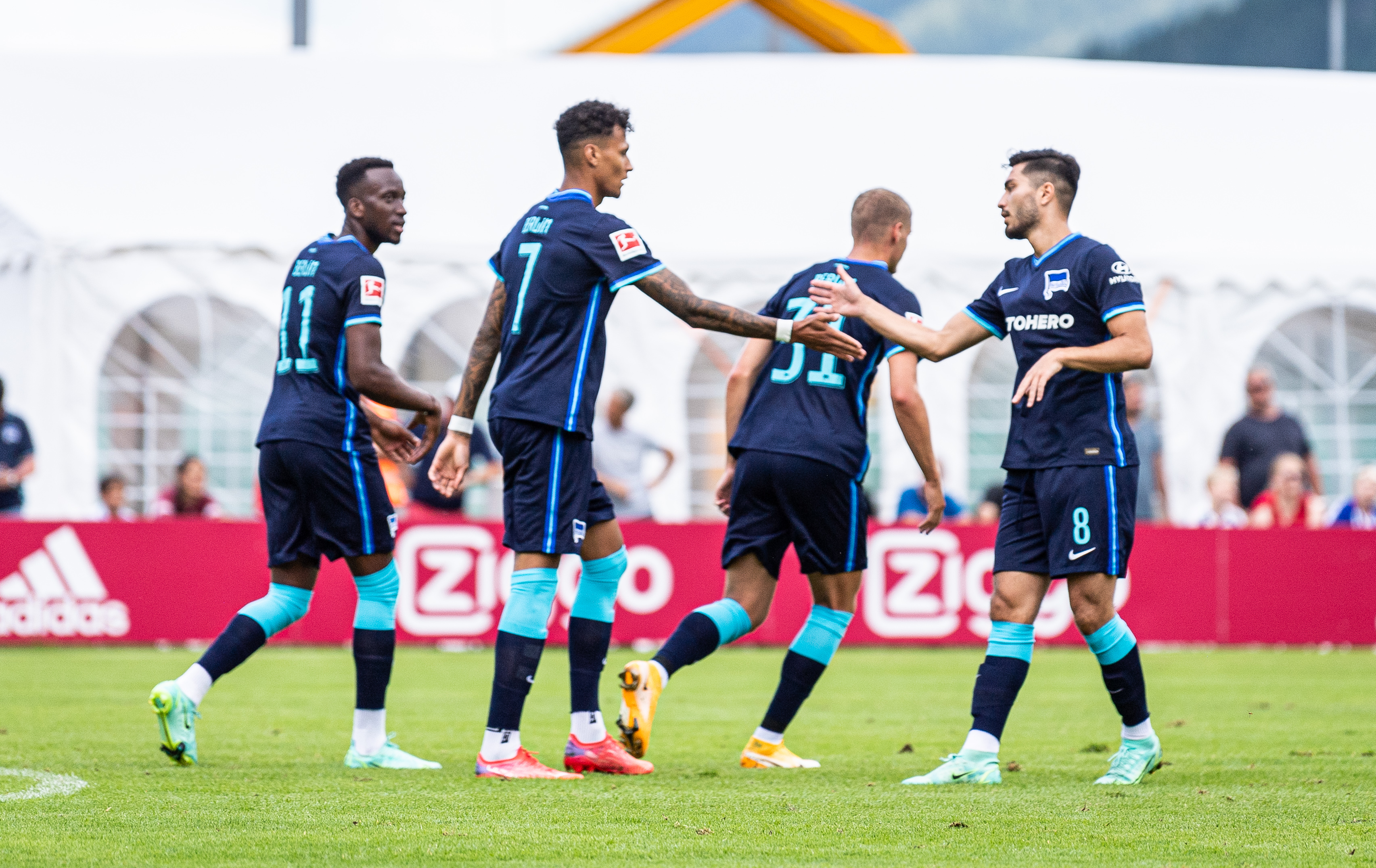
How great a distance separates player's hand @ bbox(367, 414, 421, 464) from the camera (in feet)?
19.0

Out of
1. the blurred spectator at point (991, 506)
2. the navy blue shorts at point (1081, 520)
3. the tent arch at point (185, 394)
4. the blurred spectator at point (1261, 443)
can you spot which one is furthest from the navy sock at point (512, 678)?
the tent arch at point (185, 394)

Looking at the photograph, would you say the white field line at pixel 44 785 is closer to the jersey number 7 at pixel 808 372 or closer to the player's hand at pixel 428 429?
the player's hand at pixel 428 429

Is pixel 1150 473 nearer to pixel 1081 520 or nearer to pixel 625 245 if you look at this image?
pixel 1081 520

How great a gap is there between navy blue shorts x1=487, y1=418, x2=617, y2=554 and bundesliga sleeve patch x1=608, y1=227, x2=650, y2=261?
1.94 ft

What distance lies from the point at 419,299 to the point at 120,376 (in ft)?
9.15

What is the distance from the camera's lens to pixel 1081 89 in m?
16.6

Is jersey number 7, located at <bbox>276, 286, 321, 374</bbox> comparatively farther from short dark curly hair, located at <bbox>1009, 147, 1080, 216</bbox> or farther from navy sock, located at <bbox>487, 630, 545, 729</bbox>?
short dark curly hair, located at <bbox>1009, 147, 1080, 216</bbox>

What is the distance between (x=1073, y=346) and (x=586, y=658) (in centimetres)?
190

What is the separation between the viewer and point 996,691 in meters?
5.34

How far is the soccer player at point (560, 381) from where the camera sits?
5316 millimetres

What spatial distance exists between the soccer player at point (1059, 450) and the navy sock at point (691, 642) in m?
0.84

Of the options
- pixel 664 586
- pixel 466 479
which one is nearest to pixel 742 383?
pixel 466 479

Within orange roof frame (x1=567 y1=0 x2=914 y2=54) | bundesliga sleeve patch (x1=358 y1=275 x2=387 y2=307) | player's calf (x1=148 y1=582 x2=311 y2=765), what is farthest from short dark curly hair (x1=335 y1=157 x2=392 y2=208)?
orange roof frame (x1=567 y1=0 x2=914 y2=54)

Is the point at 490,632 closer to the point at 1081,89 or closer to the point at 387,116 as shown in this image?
the point at 387,116
